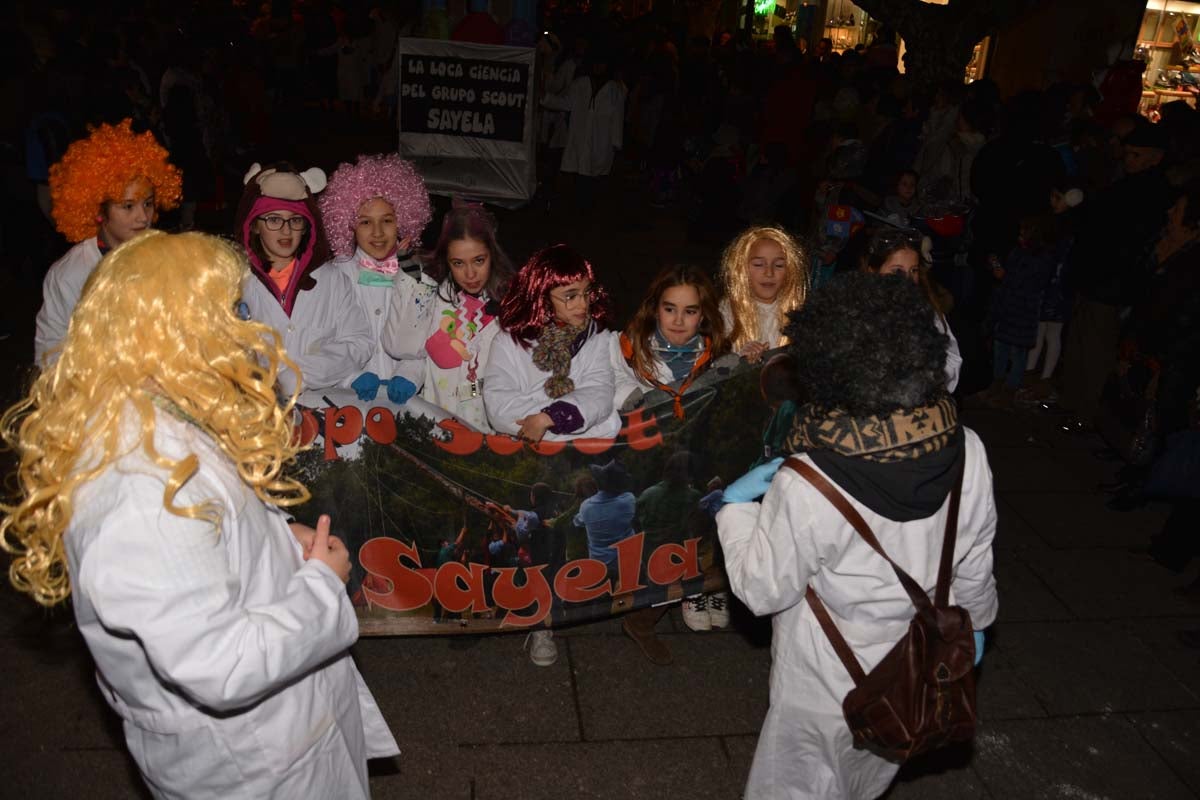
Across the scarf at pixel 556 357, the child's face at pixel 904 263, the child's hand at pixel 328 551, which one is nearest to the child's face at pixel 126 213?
the scarf at pixel 556 357

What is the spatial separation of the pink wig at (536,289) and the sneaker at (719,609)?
156cm

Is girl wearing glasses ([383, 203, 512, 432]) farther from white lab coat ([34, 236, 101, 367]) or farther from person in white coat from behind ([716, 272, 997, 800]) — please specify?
person in white coat from behind ([716, 272, 997, 800])

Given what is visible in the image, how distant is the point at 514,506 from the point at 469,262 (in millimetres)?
1307

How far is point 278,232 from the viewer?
4355 mm

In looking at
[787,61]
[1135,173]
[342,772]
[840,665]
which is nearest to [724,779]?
[840,665]

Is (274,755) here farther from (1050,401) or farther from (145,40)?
(145,40)

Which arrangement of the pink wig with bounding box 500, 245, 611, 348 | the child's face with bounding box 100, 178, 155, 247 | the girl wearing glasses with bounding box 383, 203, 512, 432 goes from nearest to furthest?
the child's face with bounding box 100, 178, 155, 247
the pink wig with bounding box 500, 245, 611, 348
the girl wearing glasses with bounding box 383, 203, 512, 432

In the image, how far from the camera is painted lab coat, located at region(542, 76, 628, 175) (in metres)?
12.5

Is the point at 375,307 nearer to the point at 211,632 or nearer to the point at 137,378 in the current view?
the point at 137,378

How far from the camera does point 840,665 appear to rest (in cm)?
257

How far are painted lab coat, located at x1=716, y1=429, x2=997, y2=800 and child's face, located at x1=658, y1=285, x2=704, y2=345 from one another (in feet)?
5.70

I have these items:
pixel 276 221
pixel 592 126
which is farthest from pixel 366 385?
pixel 592 126

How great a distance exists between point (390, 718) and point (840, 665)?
2122 mm

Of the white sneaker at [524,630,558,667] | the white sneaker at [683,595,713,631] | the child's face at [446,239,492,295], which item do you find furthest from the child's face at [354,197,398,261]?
the white sneaker at [683,595,713,631]
